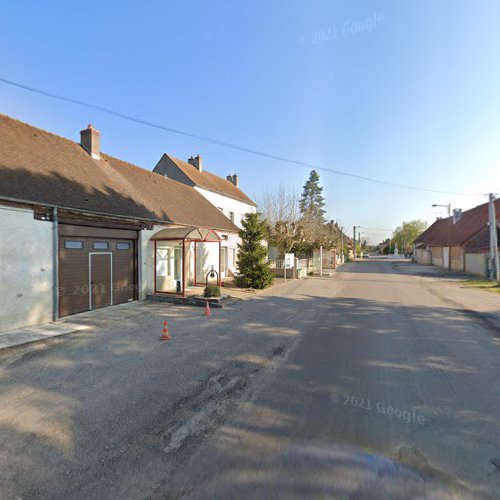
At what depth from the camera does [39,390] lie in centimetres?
445

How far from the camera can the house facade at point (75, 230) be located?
7773 mm

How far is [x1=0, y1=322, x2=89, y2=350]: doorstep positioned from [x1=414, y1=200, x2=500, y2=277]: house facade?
27.0 meters

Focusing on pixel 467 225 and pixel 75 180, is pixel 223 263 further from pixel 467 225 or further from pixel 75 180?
pixel 467 225

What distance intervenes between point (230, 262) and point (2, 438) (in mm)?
17289

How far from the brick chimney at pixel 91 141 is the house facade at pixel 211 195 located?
6.92 metres

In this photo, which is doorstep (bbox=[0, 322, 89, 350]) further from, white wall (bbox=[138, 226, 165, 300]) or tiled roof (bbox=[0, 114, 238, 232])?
white wall (bbox=[138, 226, 165, 300])

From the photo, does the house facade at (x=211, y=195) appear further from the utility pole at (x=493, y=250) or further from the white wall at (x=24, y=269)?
the utility pole at (x=493, y=250)

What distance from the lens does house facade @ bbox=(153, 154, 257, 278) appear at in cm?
1953

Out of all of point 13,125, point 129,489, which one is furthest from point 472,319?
point 13,125

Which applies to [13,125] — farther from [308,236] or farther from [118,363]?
[308,236]

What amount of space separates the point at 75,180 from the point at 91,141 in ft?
12.4

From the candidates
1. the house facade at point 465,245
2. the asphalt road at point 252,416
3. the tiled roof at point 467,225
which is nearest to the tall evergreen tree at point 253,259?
the asphalt road at point 252,416

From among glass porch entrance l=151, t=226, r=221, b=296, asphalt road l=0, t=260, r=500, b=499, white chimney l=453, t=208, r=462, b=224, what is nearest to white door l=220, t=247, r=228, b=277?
glass porch entrance l=151, t=226, r=221, b=296

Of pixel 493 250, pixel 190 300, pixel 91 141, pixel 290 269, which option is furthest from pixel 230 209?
pixel 493 250
